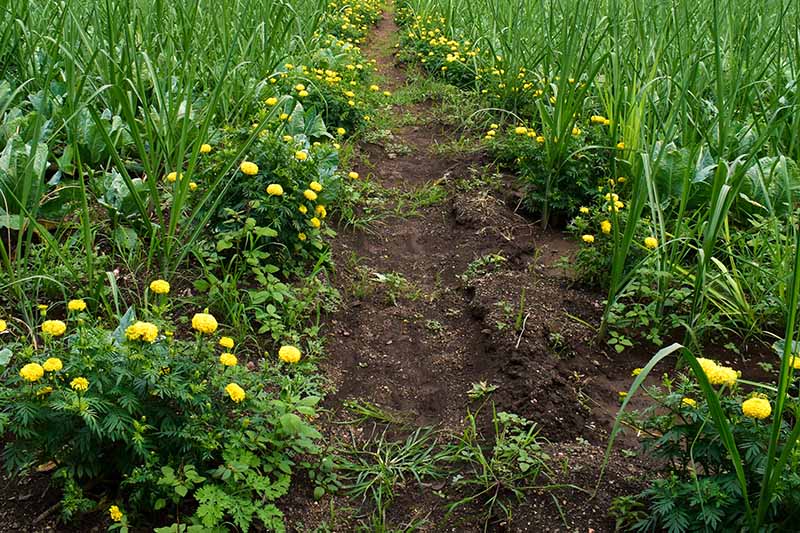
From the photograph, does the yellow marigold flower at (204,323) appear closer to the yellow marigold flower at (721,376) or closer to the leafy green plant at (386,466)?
the leafy green plant at (386,466)

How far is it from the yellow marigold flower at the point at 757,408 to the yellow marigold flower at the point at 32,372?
1.46 m

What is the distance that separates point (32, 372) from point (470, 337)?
156 centimetres

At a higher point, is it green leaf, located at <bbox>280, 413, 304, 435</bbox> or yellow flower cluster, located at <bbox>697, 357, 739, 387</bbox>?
yellow flower cluster, located at <bbox>697, 357, 739, 387</bbox>

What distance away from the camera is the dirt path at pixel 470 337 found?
1882 millimetres

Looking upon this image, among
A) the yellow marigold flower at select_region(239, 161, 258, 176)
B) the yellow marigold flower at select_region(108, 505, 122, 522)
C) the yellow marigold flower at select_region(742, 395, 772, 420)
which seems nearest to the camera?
the yellow marigold flower at select_region(742, 395, 772, 420)

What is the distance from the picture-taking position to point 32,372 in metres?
1.38

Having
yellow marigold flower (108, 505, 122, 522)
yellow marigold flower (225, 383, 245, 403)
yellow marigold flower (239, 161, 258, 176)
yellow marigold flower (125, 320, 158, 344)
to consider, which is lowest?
yellow marigold flower (108, 505, 122, 522)

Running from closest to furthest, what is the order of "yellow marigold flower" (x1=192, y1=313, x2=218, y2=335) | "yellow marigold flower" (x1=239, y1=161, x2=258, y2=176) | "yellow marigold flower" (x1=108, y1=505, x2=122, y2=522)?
"yellow marigold flower" (x1=108, y1=505, x2=122, y2=522) < "yellow marigold flower" (x1=192, y1=313, x2=218, y2=335) < "yellow marigold flower" (x1=239, y1=161, x2=258, y2=176)

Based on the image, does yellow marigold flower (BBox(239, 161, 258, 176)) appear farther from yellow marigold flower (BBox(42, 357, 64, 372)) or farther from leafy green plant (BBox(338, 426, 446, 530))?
yellow marigold flower (BBox(42, 357, 64, 372))

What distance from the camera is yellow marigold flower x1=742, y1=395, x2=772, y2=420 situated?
1.33m

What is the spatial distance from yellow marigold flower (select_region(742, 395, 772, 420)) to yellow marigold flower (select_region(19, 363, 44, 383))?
1.46 metres

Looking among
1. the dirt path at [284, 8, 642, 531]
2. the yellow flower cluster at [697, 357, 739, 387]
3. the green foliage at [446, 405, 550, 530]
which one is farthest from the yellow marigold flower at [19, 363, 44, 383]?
the yellow flower cluster at [697, 357, 739, 387]

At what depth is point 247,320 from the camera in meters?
2.30

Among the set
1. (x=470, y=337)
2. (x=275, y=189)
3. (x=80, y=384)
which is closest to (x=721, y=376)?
(x=470, y=337)
